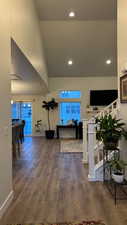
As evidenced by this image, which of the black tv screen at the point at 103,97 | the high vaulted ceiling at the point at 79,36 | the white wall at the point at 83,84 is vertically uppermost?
the high vaulted ceiling at the point at 79,36

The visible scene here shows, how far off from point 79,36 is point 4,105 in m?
6.50

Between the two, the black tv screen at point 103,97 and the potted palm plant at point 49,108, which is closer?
the potted palm plant at point 49,108

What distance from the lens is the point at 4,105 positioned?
9.48 feet

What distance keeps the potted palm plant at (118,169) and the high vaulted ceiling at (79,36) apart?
16.9ft

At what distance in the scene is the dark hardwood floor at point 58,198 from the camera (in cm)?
265

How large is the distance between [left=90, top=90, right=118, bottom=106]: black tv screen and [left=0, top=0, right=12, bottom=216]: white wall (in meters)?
8.20

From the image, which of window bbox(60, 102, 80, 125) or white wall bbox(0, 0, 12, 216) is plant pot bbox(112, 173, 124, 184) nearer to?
white wall bbox(0, 0, 12, 216)

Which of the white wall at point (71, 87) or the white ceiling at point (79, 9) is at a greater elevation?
the white ceiling at point (79, 9)

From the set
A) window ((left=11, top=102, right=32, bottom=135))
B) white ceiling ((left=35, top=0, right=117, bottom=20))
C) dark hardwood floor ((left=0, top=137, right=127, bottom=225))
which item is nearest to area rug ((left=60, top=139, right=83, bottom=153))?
dark hardwood floor ((left=0, top=137, right=127, bottom=225))

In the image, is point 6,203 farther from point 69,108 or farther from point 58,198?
point 69,108

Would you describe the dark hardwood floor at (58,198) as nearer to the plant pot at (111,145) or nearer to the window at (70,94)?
the plant pot at (111,145)

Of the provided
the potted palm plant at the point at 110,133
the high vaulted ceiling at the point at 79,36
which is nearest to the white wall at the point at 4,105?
the potted palm plant at the point at 110,133

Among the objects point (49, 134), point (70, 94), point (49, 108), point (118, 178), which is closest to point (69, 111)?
point (70, 94)

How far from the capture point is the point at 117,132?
3459 millimetres
